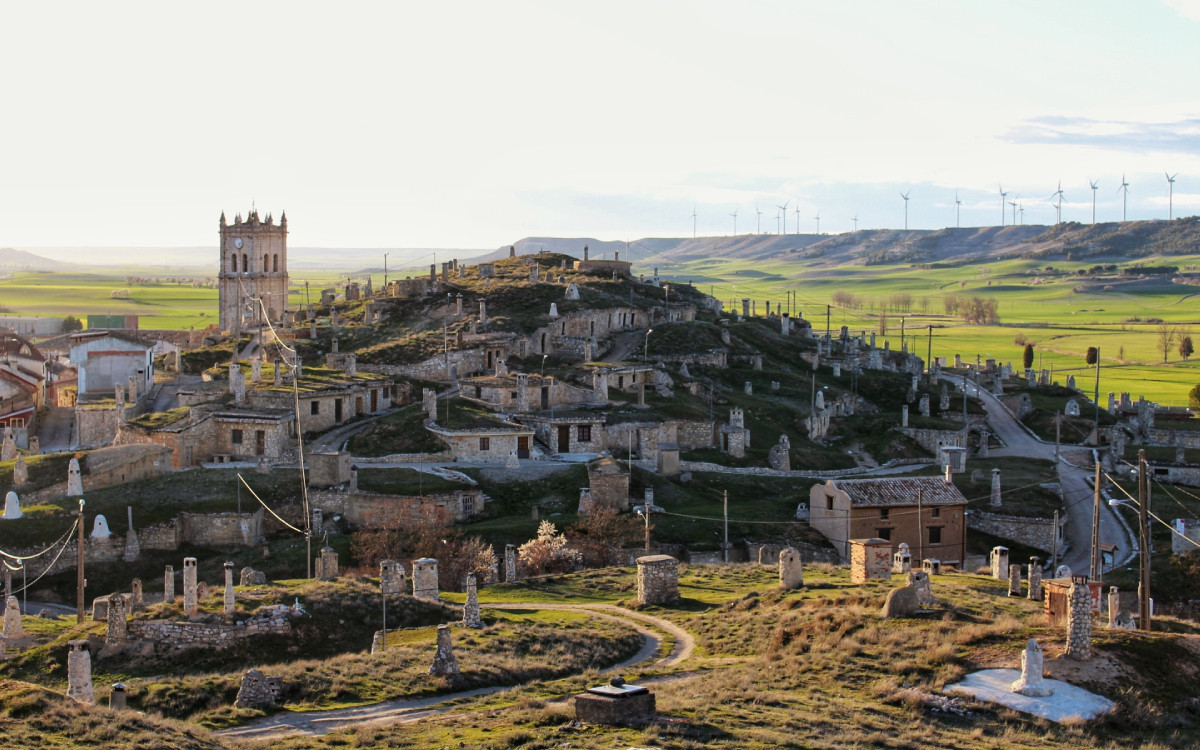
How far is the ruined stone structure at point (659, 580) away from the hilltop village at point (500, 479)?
69mm

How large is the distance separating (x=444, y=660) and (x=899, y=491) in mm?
30451

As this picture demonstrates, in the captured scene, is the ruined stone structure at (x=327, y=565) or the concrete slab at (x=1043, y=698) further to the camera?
the ruined stone structure at (x=327, y=565)

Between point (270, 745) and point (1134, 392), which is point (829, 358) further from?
point (270, 745)

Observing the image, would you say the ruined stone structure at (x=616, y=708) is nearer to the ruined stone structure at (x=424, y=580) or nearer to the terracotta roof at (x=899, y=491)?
the ruined stone structure at (x=424, y=580)

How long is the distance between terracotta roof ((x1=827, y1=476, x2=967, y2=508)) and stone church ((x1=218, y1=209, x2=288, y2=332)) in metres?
54.7

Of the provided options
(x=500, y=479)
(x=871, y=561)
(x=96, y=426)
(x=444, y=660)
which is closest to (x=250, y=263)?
(x=96, y=426)

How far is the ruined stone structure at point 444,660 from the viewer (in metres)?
29.5

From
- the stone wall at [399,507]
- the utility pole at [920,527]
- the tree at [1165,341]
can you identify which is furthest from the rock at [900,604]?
the tree at [1165,341]

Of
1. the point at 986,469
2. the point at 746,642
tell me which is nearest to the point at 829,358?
the point at 986,469

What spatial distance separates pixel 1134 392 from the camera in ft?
370

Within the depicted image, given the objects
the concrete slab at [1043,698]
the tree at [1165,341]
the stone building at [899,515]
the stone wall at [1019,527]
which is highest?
the tree at [1165,341]

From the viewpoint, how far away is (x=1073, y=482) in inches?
2657

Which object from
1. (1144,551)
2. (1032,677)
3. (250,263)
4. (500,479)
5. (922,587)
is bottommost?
(500,479)

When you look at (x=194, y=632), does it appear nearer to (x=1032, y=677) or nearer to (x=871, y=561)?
(x=871, y=561)
